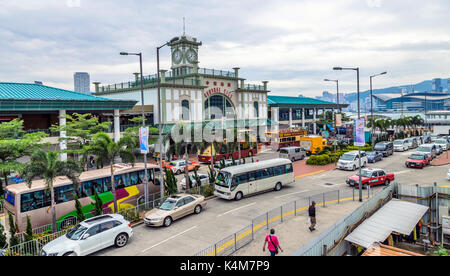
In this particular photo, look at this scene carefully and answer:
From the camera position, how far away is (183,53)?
52.3 meters

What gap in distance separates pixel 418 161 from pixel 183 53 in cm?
3718

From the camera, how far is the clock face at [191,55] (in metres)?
52.4

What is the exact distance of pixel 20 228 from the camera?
16.0m

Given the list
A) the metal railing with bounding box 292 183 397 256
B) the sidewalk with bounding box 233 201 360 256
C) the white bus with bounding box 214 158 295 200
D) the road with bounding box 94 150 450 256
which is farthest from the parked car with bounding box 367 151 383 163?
the metal railing with bounding box 292 183 397 256

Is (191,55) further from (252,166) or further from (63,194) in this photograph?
(63,194)

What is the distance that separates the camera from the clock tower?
170 ft

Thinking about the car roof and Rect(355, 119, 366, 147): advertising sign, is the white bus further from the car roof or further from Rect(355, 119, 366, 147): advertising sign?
the car roof

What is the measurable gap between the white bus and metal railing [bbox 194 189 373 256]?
4046 mm

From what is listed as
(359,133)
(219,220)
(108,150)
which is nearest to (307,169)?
(359,133)

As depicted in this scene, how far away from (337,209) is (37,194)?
17.4 m
